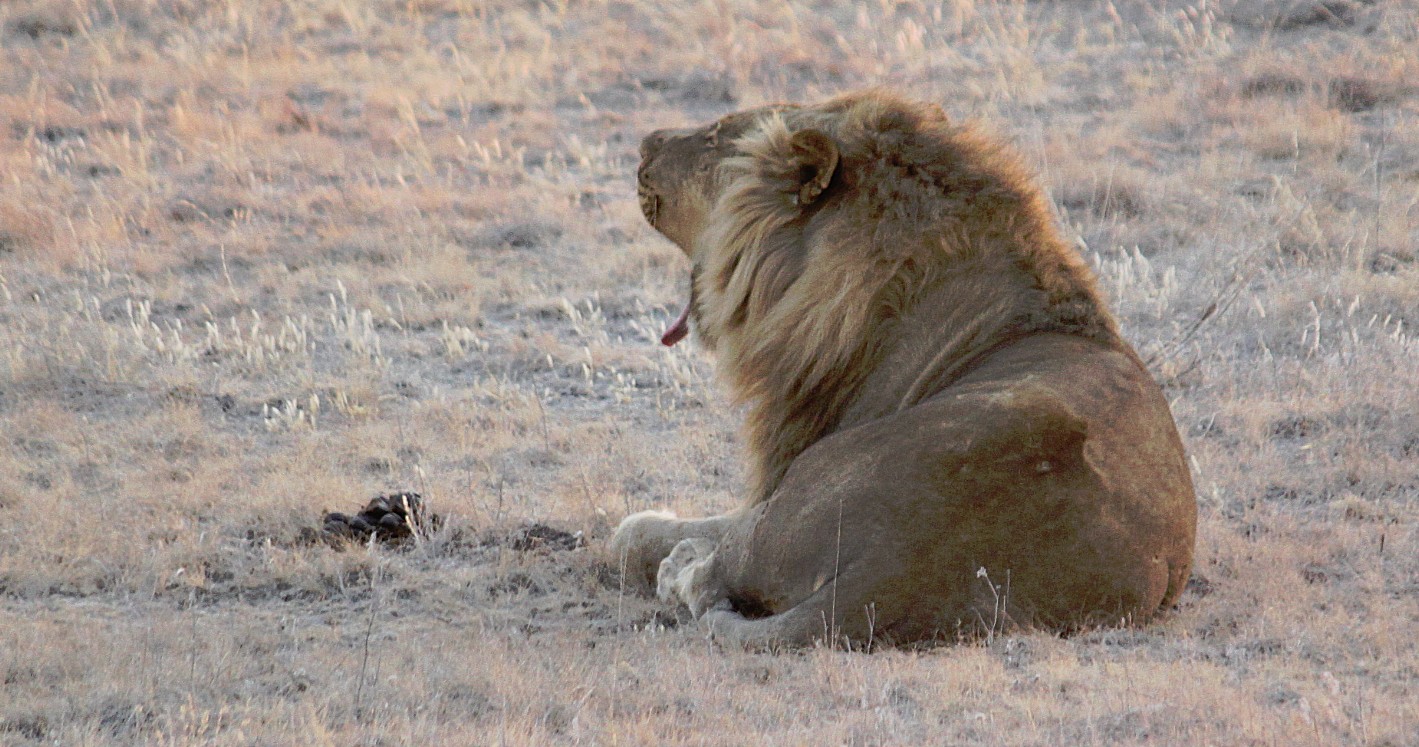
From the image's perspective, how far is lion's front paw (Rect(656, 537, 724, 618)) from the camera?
455 cm

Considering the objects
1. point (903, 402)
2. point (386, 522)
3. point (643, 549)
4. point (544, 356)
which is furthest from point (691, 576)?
point (544, 356)

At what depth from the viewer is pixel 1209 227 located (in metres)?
9.79

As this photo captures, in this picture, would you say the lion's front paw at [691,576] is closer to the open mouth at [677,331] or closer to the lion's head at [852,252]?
the lion's head at [852,252]

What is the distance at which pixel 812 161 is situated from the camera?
15.1 ft

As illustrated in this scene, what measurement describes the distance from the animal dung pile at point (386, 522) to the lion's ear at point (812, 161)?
1.95 m

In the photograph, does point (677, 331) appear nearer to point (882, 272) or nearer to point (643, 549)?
point (643, 549)

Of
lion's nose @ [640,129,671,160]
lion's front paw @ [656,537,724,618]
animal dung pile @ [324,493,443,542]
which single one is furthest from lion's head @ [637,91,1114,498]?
animal dung pile @ [324,493,443,542]

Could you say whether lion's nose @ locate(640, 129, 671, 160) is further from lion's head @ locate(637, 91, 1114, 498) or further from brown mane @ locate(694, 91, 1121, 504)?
brown mane @ locate(694, 91, 1121, 504)

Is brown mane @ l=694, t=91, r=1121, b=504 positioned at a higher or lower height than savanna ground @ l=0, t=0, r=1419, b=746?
higher

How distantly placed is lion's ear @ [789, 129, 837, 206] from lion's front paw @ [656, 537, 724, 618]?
3.58ft

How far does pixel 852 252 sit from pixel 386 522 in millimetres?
2141

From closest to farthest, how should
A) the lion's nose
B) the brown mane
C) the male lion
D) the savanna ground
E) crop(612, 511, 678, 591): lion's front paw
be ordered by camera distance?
the savanna ground
the male lion
the brown mane
crop(612, 511, 678, 591): lion's front paw
the lion's nose

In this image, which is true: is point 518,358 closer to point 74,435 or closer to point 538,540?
point 74,435

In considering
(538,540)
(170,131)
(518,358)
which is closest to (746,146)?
(538,540)
